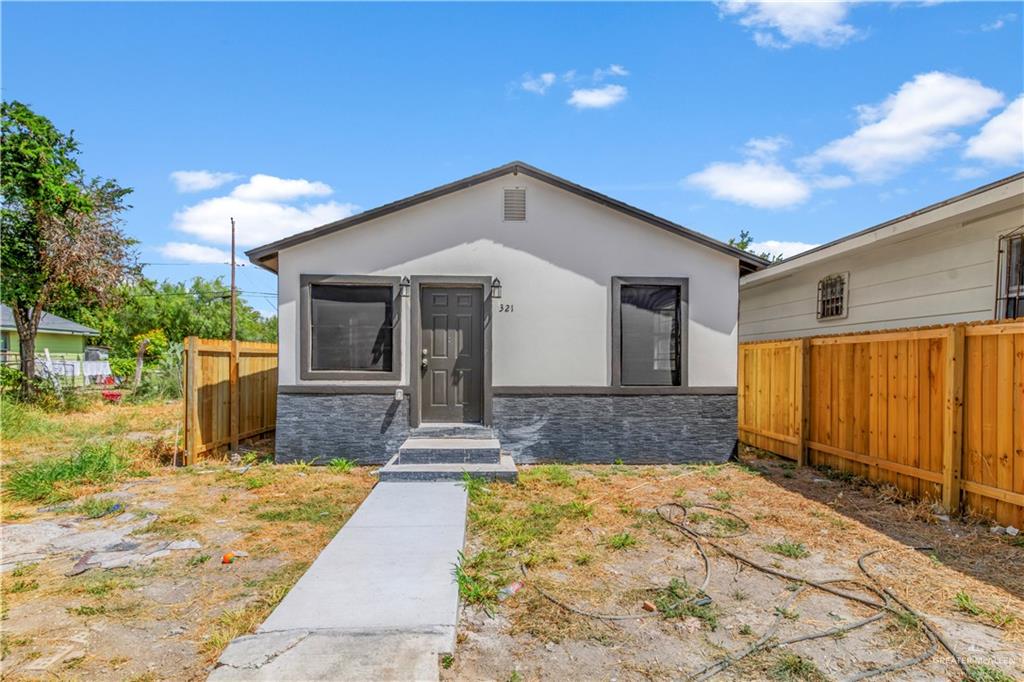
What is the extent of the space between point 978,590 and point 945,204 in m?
4.51

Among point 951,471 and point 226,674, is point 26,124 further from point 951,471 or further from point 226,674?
point 951,471

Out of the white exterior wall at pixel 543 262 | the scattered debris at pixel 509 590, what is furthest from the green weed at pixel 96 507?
the scattered debris at pixel 509 590

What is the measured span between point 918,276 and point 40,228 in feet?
57.5

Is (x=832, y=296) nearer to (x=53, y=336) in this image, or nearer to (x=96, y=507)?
(x=96, y=507)

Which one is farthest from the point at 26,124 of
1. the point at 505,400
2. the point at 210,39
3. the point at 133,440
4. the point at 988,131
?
the point at 988,131

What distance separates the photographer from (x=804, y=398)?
711 centimetres

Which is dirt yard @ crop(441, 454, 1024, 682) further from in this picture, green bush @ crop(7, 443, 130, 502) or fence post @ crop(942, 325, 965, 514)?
green bush @ crop(7, 443, 130, 502)

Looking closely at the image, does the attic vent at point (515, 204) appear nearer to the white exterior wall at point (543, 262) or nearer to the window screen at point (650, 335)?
the white exterior wall at point (543, 262)

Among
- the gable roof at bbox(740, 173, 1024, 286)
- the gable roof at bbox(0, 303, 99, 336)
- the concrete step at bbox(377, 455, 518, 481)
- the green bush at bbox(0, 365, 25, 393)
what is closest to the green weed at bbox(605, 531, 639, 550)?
the concrete step at bbox(377, 455, 518, 481)

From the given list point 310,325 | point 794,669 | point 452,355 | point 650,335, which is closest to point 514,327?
point 452,355

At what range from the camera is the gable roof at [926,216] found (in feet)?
16.9

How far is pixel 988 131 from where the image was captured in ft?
34.6

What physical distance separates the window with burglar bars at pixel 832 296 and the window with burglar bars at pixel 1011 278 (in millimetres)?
Answer: 2539

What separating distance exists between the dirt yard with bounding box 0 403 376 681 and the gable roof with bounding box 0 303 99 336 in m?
19.6
